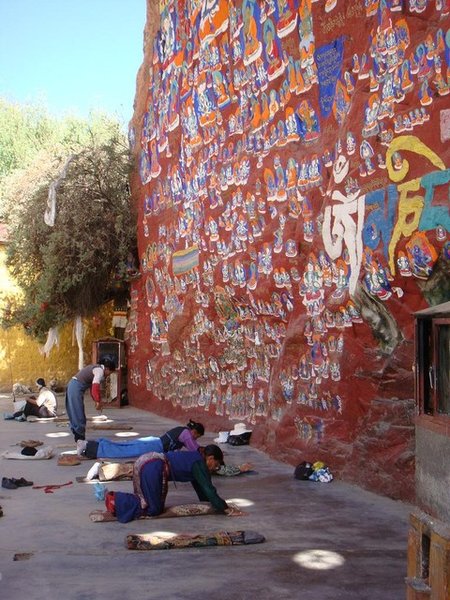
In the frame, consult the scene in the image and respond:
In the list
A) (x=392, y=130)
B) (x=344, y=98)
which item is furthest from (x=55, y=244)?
(x=392, y=130)

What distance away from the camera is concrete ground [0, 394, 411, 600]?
5289 mm

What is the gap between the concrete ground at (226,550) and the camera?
5289mm

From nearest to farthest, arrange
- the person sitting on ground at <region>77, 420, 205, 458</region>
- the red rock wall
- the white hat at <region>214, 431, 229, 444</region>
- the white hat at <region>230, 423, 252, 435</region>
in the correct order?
the red rock wall < the person sitting on ground at <region>77, 420, 205, 458</region> < the white hat at <region>230, 423, 252, 435</region> < the white hat at <region>214, 431, 229, 444</region>

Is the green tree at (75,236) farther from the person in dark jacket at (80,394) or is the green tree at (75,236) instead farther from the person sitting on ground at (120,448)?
the person sitting on ground at (120,448)

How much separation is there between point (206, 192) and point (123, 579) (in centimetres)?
999

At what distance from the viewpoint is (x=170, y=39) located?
56.4 feet

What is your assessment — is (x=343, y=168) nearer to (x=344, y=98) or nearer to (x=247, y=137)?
(x=344, y=98)

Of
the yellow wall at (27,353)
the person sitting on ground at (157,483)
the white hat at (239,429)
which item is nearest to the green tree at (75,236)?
the yellow wall at (27,353)

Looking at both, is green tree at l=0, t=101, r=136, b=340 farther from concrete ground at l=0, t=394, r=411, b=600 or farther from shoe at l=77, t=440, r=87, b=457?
concrete ground at l=0, t=394, r=411, b=600

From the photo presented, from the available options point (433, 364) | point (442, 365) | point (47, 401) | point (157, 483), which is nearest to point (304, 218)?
point (157, 483)

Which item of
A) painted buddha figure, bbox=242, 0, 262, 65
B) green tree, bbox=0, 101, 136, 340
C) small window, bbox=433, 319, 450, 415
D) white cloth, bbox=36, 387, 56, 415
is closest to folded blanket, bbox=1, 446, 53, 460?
white cloth, bbox=36, 387, 56, 415

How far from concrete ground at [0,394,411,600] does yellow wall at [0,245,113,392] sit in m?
14.4

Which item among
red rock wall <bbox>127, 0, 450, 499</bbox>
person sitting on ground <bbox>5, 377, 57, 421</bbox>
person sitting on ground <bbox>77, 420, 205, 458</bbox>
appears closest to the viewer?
red rock wall <bbox>127, 0, 450, 499</bbox>

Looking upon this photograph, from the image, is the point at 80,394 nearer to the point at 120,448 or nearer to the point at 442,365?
the point at 120,448
